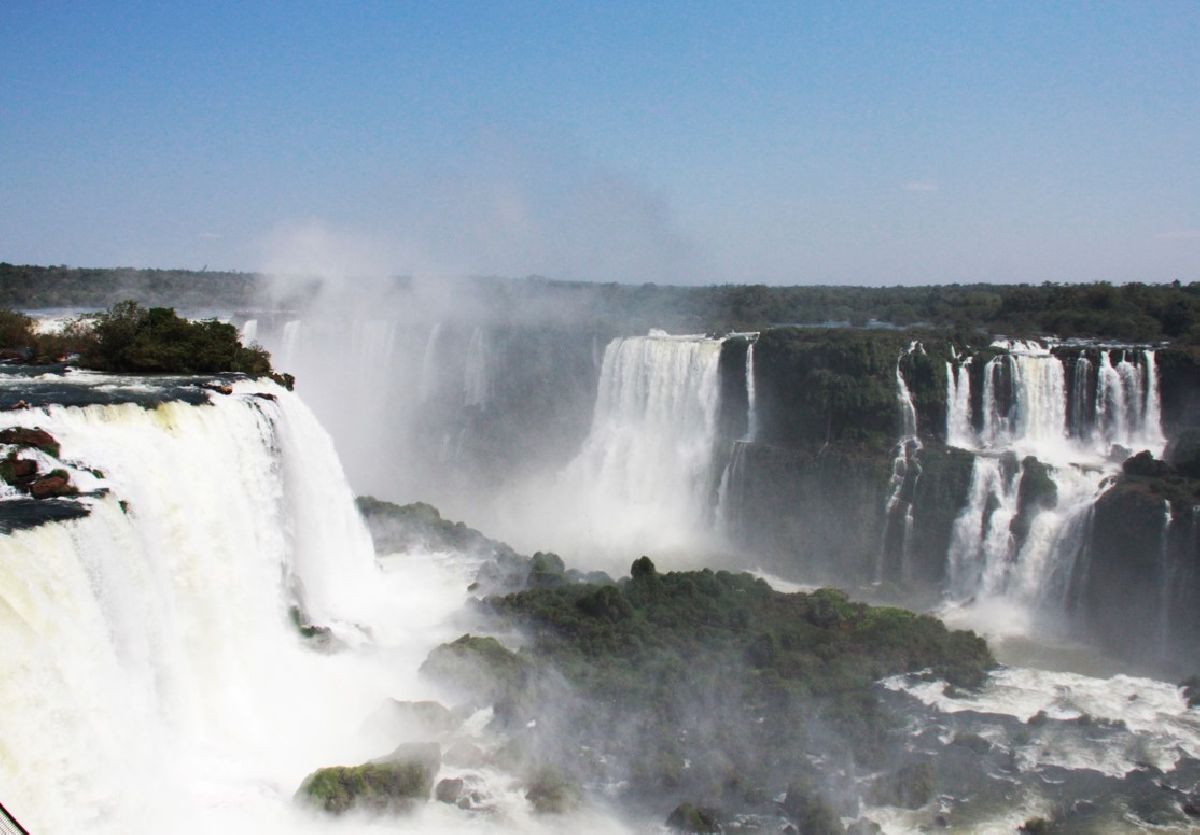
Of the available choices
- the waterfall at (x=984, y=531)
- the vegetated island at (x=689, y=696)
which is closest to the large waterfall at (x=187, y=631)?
the vegetated island at (x=689, y=696)

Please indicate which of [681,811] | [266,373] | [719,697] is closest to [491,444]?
[266,373]

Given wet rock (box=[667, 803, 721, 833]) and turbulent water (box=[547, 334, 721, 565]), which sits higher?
turbulent water (box=[547, 334, 721, 565])

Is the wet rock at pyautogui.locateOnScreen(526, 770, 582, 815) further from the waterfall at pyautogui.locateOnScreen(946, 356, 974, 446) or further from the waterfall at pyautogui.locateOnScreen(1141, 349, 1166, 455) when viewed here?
the waterfall at pyautogui.locateOnScreen(1141, 349, 1166, 455)

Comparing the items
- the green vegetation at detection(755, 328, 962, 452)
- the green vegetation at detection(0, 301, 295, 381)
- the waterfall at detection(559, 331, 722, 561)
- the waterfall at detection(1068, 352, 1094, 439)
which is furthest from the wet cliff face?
the green vegetation at detection(0, 301, 295, 381)

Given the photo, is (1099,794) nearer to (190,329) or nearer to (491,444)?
(190,329)

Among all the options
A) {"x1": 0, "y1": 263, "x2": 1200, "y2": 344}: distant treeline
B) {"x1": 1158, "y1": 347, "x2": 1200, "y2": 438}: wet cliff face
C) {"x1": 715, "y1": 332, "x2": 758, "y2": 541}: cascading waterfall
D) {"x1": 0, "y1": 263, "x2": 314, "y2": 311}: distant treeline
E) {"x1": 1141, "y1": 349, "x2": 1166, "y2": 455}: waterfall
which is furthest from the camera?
{"x1": 0, "y1": 263, "x2": 314, "y2": 311}: distant treeline

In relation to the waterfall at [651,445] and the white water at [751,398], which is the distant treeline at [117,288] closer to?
the waterfall at [651,445]
